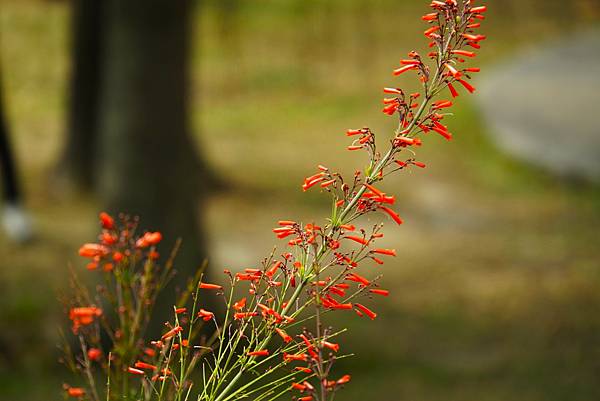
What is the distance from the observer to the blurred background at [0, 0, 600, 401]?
9750 mm

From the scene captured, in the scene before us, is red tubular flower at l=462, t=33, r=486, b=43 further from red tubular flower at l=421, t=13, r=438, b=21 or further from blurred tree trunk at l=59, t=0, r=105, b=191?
blurred tree trunk at l=59, t=0, r=105, b=191

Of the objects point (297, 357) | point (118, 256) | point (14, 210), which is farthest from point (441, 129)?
point (14, 210)

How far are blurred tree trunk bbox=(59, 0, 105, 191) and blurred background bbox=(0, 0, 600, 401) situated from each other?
1.1 inches

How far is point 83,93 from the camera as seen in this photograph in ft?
55.0

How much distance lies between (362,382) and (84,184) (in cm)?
813

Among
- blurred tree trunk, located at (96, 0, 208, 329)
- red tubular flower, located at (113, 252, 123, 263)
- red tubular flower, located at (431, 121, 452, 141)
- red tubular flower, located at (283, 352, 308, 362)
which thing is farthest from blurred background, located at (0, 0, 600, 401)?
red tubular flower, located at (431, 121, 452, 141)

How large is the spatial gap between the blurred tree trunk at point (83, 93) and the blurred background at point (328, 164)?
29 mm

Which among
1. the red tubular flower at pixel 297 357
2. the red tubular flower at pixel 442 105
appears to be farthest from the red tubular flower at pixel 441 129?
the red tubular flower at pixel 297 357

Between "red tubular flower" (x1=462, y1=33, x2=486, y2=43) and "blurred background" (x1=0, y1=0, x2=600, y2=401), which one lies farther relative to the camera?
"blurred background" (x1=0, y1=0, x2=600, y2=401)

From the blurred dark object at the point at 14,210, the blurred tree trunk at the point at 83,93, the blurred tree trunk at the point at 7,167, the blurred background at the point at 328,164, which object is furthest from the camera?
the blurred tree trunk at the point at 83,93

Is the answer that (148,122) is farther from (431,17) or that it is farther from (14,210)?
(431,17)

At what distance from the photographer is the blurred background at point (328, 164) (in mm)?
9750

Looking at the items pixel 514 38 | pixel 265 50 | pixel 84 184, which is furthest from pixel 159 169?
pixel 514 38

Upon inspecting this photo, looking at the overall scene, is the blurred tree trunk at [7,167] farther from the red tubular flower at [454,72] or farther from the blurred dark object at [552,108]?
the red tubular flower at [454,72]
